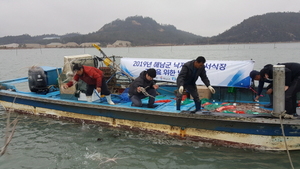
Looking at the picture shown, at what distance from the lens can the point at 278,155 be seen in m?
5.09

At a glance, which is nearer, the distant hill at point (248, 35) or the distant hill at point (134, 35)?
the distant hill at point (248, 35)

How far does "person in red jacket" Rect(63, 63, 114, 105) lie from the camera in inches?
249

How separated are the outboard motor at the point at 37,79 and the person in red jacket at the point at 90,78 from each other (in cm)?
190

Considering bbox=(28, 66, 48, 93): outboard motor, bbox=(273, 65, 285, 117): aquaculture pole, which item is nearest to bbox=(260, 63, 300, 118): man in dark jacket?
bbox=(273, 65, 285, 117): aquaculture pole

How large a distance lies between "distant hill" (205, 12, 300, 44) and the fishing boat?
299 ft

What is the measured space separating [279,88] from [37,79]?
23.7 feet

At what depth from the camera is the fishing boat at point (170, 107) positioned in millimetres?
5055

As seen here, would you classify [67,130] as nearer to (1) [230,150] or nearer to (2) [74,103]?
(2) [74,103]

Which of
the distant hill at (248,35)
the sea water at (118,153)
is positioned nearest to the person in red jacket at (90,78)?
the sea water at (118,153)

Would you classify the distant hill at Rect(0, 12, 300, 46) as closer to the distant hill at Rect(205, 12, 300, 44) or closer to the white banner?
the distant hill at Rect(205, 12, 300, 44)

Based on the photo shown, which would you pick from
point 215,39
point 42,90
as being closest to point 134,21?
point 215,39

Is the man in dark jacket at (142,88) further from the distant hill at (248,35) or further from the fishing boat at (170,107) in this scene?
the distant hill at (248,35)

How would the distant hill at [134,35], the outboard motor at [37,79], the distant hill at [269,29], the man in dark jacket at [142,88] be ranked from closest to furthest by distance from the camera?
the man in dark jacket at [142,88]
the outboard motor at [37,79]
the distant hill at [269,29]
the distant hill at [134,35]

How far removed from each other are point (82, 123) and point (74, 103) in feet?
2.43
